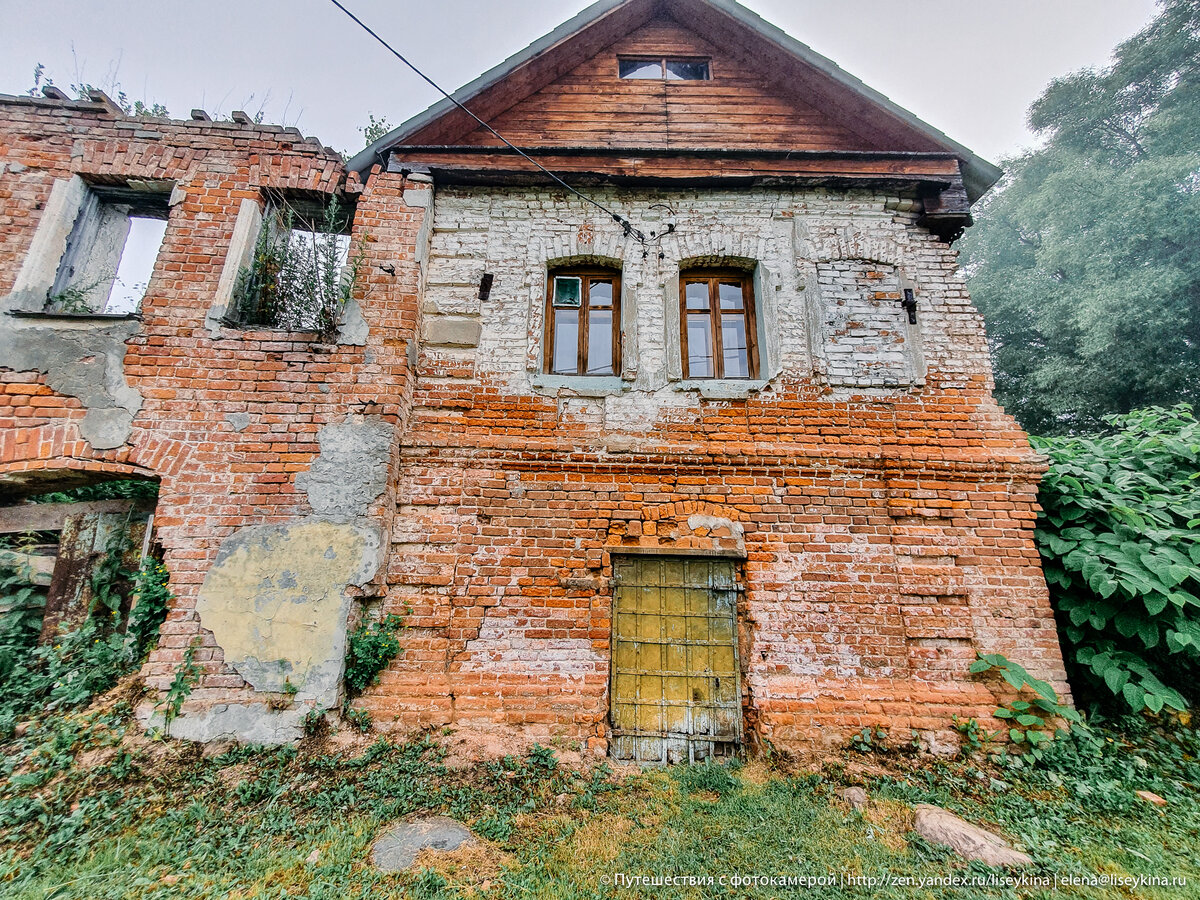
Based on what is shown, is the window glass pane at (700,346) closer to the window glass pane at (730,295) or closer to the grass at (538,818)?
the window glass pane at (730,295)

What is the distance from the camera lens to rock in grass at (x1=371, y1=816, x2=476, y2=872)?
9.84 ft

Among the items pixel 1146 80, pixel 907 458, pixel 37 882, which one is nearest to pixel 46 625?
pixel 37 882

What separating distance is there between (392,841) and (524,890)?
36.2 inches

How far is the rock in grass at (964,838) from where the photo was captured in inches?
119

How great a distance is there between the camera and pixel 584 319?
5.28 metres

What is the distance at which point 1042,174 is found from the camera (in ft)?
49.2

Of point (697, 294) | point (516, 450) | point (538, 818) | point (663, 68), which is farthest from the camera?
point (663, 68)

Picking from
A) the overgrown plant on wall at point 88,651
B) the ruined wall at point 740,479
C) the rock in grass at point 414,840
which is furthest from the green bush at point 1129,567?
the overgrown plant on wall at point 88,651

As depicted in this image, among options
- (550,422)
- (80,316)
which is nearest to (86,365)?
(80,316)

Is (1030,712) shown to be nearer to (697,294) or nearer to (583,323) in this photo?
(697,294)

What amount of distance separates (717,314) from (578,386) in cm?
168

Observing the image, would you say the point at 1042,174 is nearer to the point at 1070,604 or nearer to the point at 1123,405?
the point at 1123,405

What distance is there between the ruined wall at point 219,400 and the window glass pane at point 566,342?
4.66ft

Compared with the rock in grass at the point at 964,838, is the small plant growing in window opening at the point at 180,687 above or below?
above
